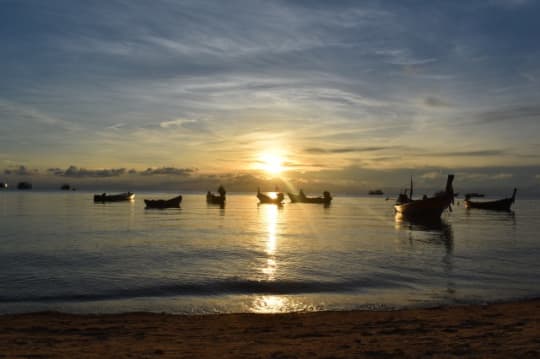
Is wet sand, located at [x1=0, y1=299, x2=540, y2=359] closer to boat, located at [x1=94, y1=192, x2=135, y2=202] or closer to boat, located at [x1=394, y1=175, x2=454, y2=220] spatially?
boat, located at [x1=394, y1=175, x2=454, y2=220]

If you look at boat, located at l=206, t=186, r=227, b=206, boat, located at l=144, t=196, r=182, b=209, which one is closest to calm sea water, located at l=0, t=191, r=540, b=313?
boat, located at l=144, t=196, r=182, b=209

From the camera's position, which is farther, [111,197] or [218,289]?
[111,197]

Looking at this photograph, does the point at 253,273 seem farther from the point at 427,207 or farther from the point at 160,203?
the point at 160,203

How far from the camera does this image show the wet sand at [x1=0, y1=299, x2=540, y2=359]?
8.45 meters

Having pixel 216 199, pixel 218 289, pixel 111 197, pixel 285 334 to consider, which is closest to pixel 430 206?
pixel 218 289

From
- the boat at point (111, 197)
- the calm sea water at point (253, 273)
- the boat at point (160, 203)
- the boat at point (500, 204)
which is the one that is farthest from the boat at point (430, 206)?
the boat at point (111, 197)

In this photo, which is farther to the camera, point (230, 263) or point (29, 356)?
point (230, 263)

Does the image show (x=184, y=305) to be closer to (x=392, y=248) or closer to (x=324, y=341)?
(x=324, y=341)

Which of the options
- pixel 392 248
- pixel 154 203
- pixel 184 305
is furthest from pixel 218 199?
pixel 184 305

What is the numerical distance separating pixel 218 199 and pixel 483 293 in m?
99.5

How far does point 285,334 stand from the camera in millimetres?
10305

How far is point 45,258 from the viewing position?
78.7 feet

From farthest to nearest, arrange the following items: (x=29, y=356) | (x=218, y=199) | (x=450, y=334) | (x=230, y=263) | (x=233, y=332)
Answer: (x=218, y=199), (x=230, y=263), (x=233, y=332), (x=450, y=334), (x=29, y=356)

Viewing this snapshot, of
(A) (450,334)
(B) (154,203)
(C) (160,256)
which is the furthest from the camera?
(B) (154,203)
